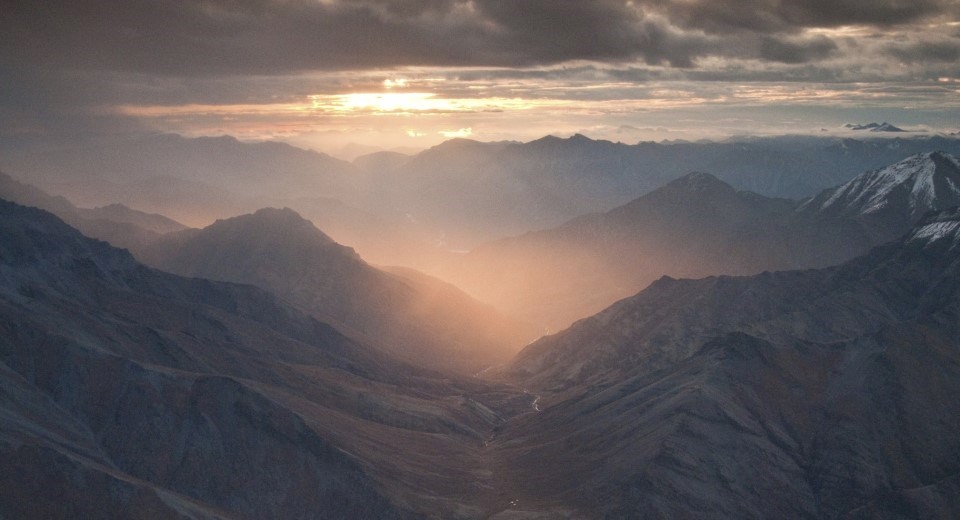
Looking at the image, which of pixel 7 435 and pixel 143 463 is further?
pixel 143 463

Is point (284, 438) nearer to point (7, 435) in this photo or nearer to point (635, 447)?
point (7, 435)

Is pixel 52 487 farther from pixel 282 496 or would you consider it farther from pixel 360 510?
pixel 360 510

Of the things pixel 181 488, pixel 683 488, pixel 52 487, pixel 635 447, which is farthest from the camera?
pixel 635 447

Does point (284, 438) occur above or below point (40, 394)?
below

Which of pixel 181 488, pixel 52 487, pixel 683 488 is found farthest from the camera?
pixel 683 488

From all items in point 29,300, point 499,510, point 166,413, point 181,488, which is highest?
point 29,300

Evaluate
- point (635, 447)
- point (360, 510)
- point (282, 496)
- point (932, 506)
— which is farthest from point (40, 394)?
point (932, 506)

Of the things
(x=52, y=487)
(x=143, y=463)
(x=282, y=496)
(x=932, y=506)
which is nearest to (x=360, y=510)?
Answer: (x=282, y=496)

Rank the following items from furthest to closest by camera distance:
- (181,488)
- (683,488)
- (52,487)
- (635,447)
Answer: (635,447) < (683,488) < (181,488) < (52,487)

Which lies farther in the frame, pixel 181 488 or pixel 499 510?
pixel 499 510
